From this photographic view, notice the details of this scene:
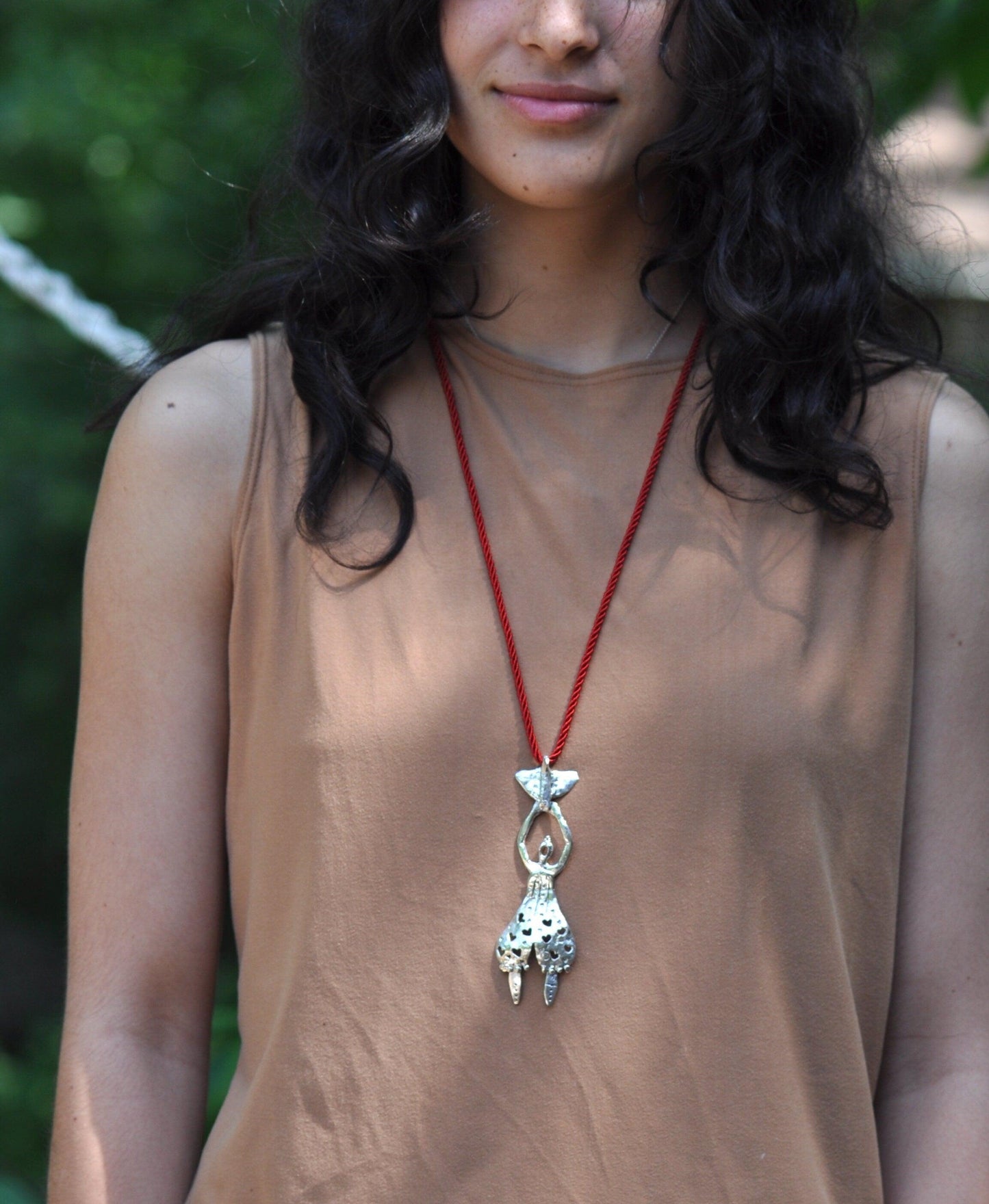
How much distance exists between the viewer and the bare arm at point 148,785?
5.25 ft

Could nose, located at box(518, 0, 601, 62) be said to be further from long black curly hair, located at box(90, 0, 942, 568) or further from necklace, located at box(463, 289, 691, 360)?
necklace, located at box(463, 289, 691, 360)

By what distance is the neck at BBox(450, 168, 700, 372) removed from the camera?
1771 mm

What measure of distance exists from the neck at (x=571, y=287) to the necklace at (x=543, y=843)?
0.25 m

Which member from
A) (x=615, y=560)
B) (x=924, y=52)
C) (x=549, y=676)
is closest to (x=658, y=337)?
(x=615, y=560)

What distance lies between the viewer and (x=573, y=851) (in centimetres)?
152

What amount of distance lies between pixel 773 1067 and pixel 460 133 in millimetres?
1037

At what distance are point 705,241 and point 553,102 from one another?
0.28m

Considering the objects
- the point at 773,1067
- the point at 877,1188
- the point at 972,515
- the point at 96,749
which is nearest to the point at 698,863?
the point at 773,1067

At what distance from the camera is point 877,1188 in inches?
61.5

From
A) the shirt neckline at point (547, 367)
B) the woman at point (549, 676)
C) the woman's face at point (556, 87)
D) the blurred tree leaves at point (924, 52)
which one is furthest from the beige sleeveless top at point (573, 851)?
the blurred tree leaves at point (924, 52)

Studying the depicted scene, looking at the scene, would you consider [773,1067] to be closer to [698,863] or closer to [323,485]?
[698,863]

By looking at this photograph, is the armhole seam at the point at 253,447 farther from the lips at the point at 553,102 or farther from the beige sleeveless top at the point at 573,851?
the lips at the point at 553,102

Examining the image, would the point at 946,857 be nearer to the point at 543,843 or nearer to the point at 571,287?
the point at 543,843

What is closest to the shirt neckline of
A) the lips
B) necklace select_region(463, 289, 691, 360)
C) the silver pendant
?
necklace select_region(463, 289, 691, 360)
